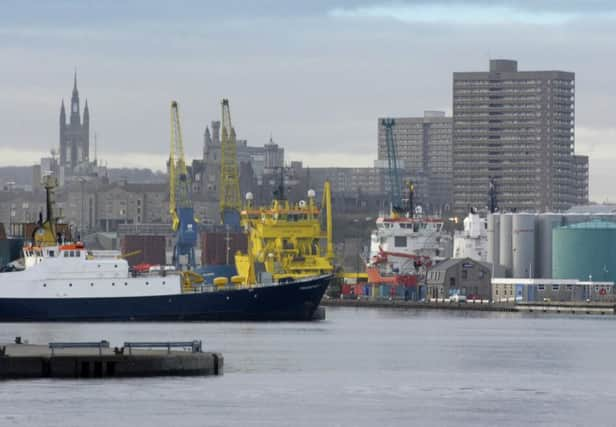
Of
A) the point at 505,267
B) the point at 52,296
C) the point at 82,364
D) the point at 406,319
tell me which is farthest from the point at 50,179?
the point at 505,267

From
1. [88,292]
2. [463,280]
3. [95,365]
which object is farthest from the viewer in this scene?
[463,280]

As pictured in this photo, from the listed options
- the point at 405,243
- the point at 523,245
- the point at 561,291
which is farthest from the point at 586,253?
the point at 405,243

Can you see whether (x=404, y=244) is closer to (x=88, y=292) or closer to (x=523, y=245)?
(x=523, y=245)

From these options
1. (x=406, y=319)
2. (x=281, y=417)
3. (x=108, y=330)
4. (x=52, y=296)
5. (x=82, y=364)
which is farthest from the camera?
(x=406, y=319)

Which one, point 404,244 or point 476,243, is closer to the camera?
point 404,244

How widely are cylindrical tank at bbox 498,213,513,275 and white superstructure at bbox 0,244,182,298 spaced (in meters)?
79.9

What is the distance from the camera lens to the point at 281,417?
187ft

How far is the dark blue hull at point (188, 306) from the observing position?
389 feet

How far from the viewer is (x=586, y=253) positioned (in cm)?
18225

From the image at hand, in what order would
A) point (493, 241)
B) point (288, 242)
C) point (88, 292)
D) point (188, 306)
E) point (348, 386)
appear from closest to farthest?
point (348, 386)
point (88, 292)
point (188, 306)
point (288, 242)
point (493, 241)

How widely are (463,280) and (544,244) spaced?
17308 millimetres

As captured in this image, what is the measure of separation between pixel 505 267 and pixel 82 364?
430 ft

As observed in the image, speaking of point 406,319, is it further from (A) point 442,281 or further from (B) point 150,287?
(A) point 442,281

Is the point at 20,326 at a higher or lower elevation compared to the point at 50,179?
lower
